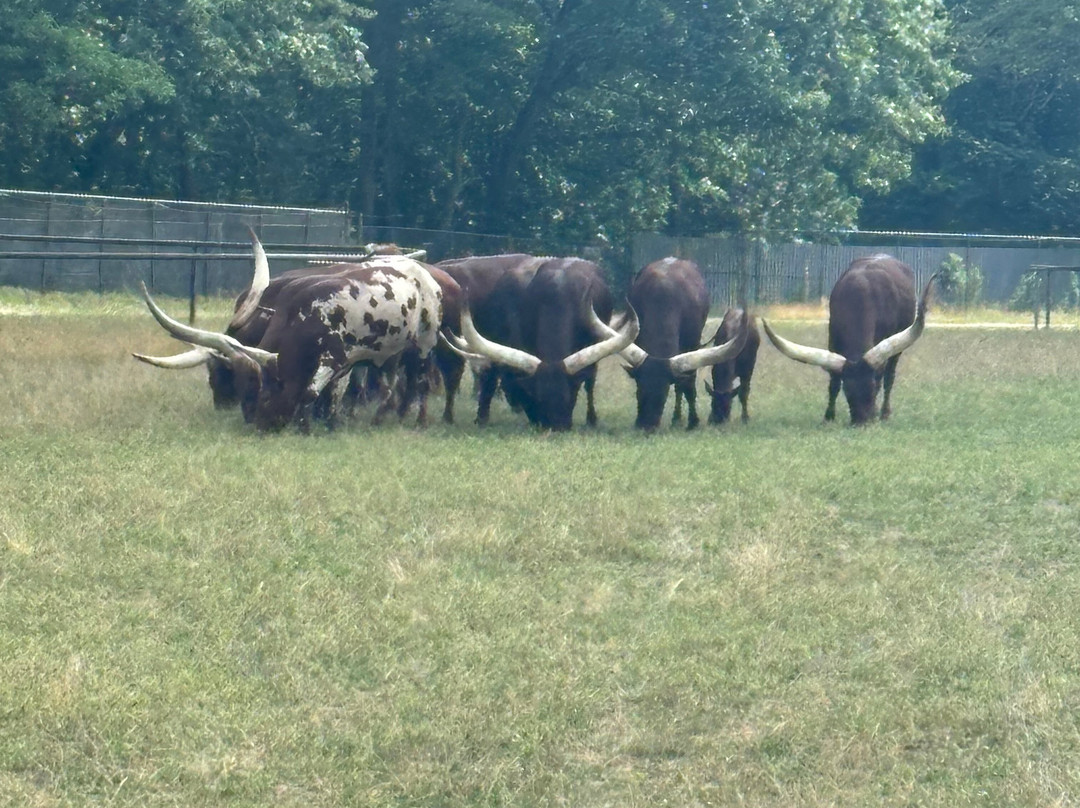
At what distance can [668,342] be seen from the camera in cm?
1338

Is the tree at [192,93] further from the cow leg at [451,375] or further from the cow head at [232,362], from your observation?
the cow leg at [451,375]

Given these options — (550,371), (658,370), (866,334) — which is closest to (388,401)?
(550,371)

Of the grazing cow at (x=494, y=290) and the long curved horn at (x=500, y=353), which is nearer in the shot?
the long curved horn at (x=500, y=353)

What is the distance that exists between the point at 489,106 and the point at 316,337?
2160 cm

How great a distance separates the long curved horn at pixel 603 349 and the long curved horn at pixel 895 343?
7.14ft

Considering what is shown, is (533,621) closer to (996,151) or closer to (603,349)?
(603,349)

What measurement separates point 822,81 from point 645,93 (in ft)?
12.6

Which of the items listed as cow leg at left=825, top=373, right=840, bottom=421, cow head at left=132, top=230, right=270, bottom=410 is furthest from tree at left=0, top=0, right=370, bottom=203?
cow leg at left=825, top=373, right=840, bottom=421

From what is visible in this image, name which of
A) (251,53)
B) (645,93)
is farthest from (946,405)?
(251,53)

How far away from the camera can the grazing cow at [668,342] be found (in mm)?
13094

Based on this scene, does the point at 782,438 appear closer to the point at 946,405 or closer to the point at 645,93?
the point at 946,405

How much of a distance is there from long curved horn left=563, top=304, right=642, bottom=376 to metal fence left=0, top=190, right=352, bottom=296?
50.9 ft

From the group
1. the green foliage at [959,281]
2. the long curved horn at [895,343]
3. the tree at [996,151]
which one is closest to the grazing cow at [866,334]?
the long curved horn at [895,343]

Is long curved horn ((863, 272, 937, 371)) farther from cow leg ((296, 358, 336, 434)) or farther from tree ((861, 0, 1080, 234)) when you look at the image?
tree ((861, 0, 1080, 234))
